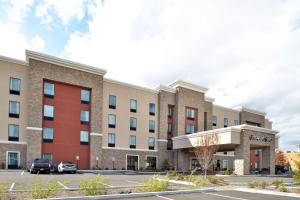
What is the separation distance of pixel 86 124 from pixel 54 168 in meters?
8.56

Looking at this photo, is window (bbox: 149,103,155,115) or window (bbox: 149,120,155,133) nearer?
window (bbox: 149,120,155,133)

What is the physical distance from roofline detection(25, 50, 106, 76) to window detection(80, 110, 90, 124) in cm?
558

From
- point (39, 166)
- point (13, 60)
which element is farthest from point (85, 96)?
point (39, 166)

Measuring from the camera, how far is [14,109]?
35.4m

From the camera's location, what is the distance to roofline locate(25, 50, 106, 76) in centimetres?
3606

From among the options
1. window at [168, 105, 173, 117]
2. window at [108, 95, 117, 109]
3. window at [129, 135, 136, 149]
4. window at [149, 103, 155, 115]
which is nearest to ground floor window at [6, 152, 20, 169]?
window at [108, 95, 117, 109]

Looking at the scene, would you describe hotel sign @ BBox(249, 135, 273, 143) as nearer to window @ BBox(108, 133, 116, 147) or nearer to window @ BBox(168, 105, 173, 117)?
window @ BBox(168, 105, 173, 117)

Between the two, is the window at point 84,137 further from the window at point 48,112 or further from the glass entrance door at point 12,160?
the glass entrance door at point 12,160

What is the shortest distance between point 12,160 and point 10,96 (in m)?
7.42

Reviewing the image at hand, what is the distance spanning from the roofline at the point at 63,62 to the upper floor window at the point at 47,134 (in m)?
8.37

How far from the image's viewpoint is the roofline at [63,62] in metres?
36.1

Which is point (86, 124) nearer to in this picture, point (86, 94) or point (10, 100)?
point (86, 94)

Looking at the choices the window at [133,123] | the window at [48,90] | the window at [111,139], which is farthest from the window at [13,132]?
the window at [133,123]

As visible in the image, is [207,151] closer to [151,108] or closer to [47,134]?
[151,108]
